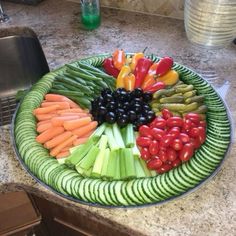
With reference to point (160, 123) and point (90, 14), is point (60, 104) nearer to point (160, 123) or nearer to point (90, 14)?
point (160, 123)

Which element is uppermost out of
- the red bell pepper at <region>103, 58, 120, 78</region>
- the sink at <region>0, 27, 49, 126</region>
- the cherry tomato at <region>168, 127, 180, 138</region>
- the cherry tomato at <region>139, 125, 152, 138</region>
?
the red bell pepper at <region>103, 58, 120, 78</region>

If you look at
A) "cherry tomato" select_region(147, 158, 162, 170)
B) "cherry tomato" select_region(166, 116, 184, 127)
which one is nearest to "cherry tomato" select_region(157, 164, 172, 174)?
"cherry tomato" select_region(147, 158, 162, 170)

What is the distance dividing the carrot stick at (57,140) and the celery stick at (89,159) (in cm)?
8

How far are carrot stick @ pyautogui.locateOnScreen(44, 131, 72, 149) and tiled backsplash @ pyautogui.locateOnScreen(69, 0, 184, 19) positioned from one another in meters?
0.77

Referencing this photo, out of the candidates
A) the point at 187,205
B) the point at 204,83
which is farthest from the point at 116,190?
the point at 204,83

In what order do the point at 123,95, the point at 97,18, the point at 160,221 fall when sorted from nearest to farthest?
the point at 160,221
the point at 123,95
the point at 97,18

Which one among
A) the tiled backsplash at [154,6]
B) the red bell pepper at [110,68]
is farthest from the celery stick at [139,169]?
the tiled backsplash at [154,6]

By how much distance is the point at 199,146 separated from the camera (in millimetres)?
726

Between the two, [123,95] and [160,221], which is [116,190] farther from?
[123,95]

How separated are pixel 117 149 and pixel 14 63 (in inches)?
29.4

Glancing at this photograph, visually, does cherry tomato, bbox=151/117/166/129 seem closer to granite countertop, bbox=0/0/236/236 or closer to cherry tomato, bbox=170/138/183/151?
cherry tomato, bbox=170/138/183/151

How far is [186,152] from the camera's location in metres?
0.69

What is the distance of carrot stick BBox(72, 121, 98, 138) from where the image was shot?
77 cm

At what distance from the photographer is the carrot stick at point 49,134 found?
29.6 inches
